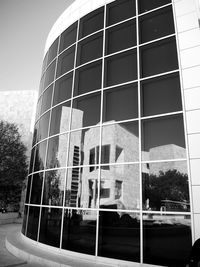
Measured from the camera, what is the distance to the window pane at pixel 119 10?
11.2 meters

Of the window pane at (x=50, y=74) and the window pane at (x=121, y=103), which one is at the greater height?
the window pane at (x=50, y=74)

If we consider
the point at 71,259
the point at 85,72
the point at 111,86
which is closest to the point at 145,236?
the point at 71,259

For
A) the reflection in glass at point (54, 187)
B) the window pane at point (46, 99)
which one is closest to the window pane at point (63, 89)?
the window pane at point (46, 99)

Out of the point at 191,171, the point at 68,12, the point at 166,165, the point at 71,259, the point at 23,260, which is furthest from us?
the point at 68,12

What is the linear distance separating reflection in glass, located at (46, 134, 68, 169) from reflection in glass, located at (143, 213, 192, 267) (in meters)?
5.05

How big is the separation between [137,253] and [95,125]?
545 cm

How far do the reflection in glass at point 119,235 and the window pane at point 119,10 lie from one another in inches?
374

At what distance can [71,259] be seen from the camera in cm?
875

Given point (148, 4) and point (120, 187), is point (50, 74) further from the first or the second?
point (120, 187)

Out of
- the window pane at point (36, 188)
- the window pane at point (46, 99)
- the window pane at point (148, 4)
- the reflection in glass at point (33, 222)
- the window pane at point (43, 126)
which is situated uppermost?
the window pane at point (148, 4)

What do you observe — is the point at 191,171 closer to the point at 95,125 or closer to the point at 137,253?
the point at 137,253

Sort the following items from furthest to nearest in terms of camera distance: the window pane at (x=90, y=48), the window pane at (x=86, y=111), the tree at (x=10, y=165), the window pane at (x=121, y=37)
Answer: the tree at (x=10, y=165)
the window pane at (x=90, y=48)
the window pane at (x=121, y=37)
the window pane at (x=86, y=111)

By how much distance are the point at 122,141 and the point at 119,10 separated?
23.7ft

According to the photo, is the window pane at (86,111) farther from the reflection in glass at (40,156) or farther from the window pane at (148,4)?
the window pane at (148,4)
